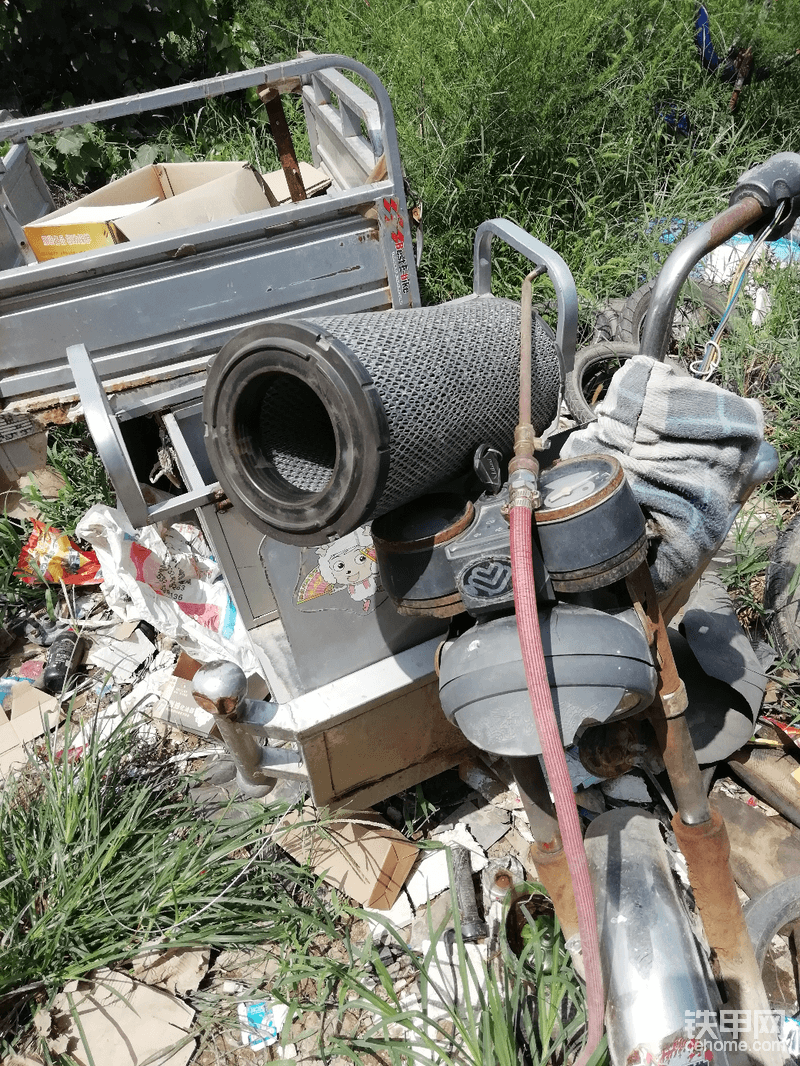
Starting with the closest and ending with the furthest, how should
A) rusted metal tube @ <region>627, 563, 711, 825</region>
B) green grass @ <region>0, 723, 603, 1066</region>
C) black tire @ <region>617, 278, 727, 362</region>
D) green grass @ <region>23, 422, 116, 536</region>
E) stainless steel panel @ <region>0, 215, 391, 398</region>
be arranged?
1. rusted metal tube @ <region>627, 563, 711, 825</region>
2. green grass @ <region>0, 723, 603, 1066</region>
3. stainless steel panel @ <region>0, 215, 391, 398</region>
4. green grass @ <region>23, 422, 116, 536</region>
5. black tire @ <region>617, 278, 727, 362</region>

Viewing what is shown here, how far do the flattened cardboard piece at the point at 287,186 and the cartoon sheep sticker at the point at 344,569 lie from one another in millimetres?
2569

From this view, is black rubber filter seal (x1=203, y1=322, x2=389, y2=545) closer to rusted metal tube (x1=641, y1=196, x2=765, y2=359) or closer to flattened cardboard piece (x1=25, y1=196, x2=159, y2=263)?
rusted metal tube (x1=641, y1=196, x2=765, y2=359)

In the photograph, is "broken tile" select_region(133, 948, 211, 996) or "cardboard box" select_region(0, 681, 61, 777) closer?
"broken tile" select_region(133, 948, 211, 996)

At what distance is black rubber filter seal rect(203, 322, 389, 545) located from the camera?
41.0 inches

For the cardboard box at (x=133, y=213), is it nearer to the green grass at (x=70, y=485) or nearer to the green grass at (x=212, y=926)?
the green grass at (x=70, y=485)

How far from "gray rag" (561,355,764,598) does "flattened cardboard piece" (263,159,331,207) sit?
2.90 m

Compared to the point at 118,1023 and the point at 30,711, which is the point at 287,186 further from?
the point at 118,1023

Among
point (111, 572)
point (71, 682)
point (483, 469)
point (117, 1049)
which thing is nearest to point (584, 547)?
point (483, 469)

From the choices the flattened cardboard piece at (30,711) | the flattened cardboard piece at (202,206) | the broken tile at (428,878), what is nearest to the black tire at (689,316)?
the flattened cardboard piece at (202,206)

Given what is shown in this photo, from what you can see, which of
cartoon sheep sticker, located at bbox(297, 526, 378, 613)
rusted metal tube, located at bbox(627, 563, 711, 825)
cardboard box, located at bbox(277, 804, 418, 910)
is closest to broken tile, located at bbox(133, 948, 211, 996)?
cardboard box, located at bbox(277, 804, 418, 910)

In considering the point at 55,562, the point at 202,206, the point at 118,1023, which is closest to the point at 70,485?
the point at 55,562

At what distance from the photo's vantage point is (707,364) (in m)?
1.47

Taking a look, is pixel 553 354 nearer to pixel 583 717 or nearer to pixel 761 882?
pixel 583 717

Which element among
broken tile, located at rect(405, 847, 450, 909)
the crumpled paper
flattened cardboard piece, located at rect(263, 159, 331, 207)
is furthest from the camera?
flattened cardboard piece, located at rect(263, 159, 331, 207)
